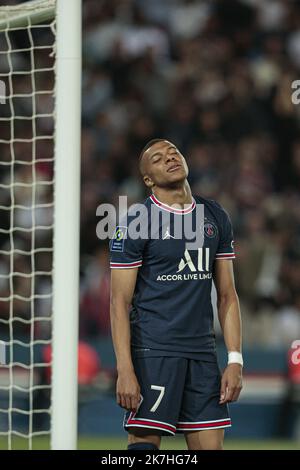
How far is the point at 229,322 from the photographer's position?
14.1 feet

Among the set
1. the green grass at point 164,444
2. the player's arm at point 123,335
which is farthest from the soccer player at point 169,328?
the green grass at point 164,444

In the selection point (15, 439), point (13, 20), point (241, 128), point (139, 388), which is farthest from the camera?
point (241, 128)

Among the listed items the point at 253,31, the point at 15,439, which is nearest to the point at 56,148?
the point at 15,439

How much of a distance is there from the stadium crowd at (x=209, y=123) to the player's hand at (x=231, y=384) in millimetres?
4245

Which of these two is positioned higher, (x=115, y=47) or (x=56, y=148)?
(x=115, y=47)

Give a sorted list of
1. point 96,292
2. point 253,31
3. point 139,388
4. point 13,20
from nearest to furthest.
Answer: point 139,388, point 13,20, point 96,292, point 253,31

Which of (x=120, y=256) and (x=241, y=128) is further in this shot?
(x=241, y=128)

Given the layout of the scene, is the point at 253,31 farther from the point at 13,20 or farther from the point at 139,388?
the point at 139,388

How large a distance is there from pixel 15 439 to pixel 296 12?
5586 millimetres

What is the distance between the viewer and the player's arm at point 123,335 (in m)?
4.04

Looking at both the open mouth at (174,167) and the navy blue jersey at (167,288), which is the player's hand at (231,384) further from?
the open mouth at (174,167)

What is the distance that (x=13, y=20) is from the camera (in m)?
4.73

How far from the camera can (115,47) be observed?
10.5 m

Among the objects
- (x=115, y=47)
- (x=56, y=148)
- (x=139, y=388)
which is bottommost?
(x=139, y=388)
